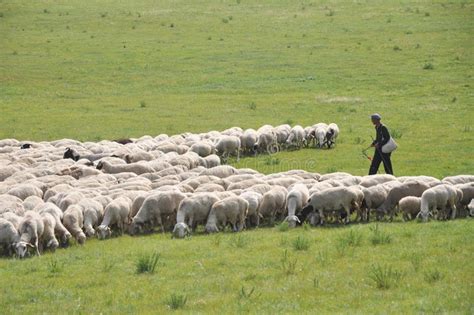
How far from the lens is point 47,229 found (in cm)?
1786

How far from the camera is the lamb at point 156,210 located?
19.8 m

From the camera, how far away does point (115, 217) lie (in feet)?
64.4

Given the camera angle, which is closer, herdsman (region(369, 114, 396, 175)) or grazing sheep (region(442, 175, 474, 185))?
grazing sheep (region(442, 175, 474, 185))

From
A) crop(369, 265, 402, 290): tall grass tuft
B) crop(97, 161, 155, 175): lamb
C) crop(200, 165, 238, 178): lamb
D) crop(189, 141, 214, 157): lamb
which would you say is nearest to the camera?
crop(369, 265, 402, 290): tall grass tuft

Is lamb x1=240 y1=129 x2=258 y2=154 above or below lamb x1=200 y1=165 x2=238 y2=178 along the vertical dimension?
above

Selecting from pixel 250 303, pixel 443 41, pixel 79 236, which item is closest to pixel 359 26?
pixel 443 41

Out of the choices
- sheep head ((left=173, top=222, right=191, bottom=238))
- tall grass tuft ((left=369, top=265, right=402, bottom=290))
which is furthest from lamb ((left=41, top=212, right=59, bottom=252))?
tall grass tuft ((left=369, top=265, right=402, bottom=290))

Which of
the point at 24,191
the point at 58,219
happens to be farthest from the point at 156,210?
the point at 24,191

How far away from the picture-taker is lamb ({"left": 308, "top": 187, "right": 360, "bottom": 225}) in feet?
64.2

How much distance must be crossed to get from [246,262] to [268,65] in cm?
3624

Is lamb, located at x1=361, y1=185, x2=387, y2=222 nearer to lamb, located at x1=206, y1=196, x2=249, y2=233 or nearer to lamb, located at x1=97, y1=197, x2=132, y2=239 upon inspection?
lamb, located at x1=206, y1=196, x2=249, y2=233

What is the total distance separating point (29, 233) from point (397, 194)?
827 cm

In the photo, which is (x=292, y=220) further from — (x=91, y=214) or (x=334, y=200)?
(x=91, y=214)

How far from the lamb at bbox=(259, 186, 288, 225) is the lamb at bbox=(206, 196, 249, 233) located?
75 cm
